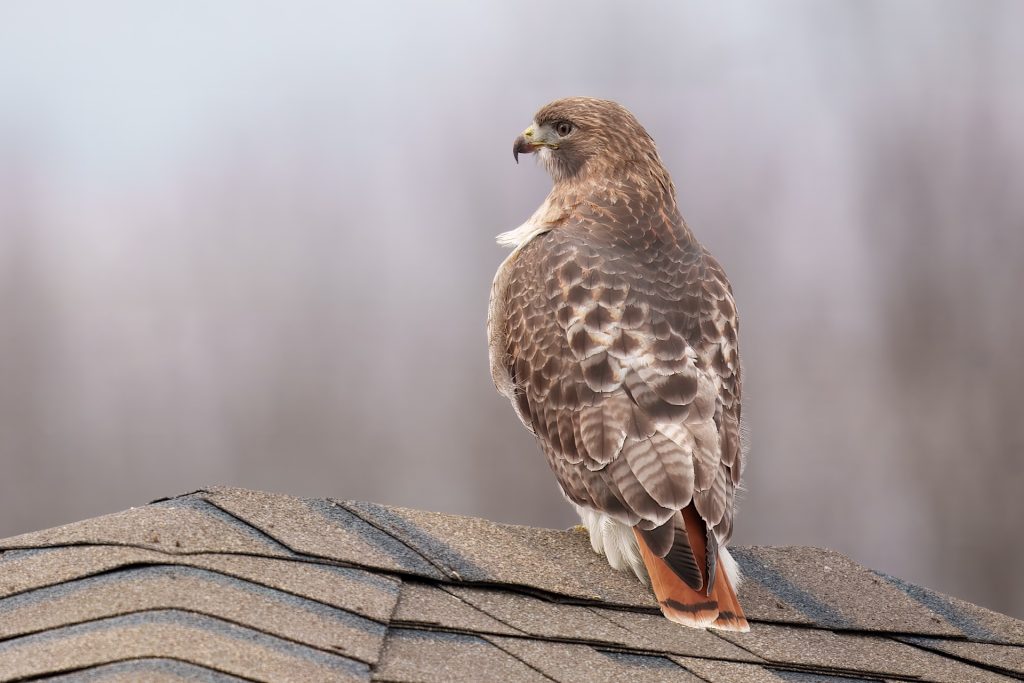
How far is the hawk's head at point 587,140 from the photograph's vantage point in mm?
5258

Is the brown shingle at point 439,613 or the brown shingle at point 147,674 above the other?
the brown shingle at point 147,674

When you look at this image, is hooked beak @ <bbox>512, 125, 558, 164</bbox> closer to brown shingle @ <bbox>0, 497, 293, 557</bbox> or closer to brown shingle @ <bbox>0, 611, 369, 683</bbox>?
brown shingle @ <bbox>0, 497, 293, 557</bbox>

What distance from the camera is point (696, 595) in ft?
12.5

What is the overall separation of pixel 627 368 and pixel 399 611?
1.15 m

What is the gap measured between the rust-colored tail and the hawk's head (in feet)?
5.97

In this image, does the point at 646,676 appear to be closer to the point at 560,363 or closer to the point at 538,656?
the point at 538,656

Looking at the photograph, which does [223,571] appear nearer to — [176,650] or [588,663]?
[176,650]

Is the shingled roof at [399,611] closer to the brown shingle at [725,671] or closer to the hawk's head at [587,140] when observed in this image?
the brown shingle at [725,671]

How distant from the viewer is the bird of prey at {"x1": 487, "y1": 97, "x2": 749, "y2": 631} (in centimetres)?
390

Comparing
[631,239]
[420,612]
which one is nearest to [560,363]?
[631,239]

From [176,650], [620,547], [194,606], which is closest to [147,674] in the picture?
[176,650]

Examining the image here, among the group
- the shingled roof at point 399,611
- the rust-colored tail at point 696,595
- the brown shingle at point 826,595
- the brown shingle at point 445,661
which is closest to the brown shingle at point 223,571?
the shingled roof at point 399,611

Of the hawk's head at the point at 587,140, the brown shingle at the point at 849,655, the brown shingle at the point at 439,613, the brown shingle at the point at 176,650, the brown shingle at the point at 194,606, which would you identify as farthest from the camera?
the hawk's head at the point at 587,140

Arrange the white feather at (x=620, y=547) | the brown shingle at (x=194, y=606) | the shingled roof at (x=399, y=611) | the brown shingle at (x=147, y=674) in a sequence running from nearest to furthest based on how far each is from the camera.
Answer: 1. the brown shingle at (x=147, y=674)
2. the shingled roof at (x=399, y=611)
3. the brown shingle at (x=194, y=606)
4. the white feather at (x=620, y=547)
